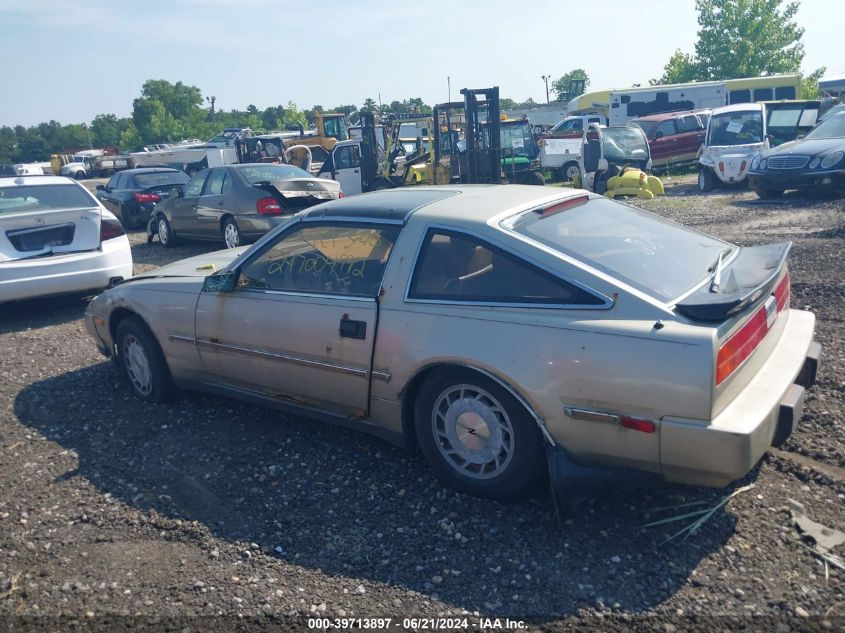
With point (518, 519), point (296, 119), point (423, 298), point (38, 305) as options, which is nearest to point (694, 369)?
point (518, 519)

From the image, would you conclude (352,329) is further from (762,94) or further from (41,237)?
(762,94)

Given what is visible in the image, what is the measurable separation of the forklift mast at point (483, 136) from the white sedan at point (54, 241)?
36.7 ft

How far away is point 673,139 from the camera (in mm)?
22953

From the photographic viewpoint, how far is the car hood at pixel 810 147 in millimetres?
13142

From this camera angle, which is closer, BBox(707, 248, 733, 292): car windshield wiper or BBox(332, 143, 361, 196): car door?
BBox(707, 248, 733, 292): car windshield wiper

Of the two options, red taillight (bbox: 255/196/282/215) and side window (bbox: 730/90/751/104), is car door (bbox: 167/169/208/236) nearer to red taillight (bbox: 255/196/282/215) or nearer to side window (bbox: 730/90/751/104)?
red taillight (bbox: 255/196/282/215)

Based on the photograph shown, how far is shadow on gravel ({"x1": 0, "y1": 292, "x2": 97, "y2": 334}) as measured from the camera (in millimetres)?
7996

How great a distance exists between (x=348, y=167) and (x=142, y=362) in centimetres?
1609

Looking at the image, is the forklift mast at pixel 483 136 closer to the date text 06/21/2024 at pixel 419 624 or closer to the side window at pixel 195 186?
the side window at pixel 195 186

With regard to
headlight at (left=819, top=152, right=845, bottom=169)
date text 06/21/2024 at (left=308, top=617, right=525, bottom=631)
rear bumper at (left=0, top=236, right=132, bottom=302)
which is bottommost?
date text 06/21/2024 at (left=308, top=617, right=525, bottom=631)

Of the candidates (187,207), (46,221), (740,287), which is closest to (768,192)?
(187,207)

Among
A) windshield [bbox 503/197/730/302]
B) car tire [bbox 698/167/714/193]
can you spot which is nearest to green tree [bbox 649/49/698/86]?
car tire [bbox 698/167/714/193]

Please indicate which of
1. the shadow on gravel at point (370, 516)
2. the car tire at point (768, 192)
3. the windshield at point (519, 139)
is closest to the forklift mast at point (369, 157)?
the windshield at point (519, 139)

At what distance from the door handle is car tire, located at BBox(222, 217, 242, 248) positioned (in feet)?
27.1
